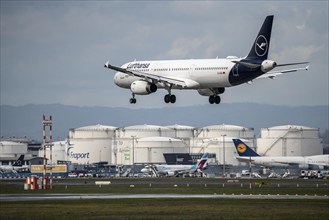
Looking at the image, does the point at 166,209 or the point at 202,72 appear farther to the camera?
the point at 202,72

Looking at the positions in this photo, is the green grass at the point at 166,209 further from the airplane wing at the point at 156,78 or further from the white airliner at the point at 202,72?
the airplane wing at the point at 156,78

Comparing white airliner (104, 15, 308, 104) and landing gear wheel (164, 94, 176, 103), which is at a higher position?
white airliner (104, 15, 308, 104)

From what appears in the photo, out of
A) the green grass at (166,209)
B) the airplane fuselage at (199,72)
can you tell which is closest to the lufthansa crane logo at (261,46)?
the airplane fuselage at (199,72)

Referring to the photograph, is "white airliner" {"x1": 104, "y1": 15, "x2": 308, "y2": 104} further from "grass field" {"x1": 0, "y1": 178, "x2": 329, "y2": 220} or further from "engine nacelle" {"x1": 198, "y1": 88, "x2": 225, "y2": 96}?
"grass field" {"x1": 0, "y1": 178, "x2": 329, "y2": 220}

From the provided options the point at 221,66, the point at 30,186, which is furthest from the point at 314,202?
the point at 30,186

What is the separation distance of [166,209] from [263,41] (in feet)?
120

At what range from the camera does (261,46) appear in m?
120

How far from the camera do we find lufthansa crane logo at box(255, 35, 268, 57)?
4742 inches

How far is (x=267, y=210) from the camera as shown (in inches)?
3533

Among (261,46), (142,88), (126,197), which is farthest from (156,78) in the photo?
(126,197)

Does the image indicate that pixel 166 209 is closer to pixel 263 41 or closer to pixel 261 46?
pixel 261 46

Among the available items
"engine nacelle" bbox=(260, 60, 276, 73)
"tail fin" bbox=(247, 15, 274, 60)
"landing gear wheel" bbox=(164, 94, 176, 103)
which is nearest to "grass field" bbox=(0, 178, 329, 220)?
"engine nacelle" bbox=(260, 60, 276, 73)

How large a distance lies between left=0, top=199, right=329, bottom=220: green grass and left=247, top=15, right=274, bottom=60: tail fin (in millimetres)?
23277

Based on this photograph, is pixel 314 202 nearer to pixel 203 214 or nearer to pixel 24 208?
pixel 203 214
